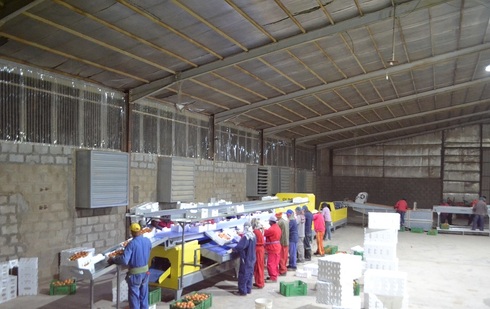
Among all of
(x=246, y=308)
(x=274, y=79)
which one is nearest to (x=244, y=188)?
(x=274, y=79)

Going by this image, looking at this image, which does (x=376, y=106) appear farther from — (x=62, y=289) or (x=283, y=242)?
(x=62, y=289)

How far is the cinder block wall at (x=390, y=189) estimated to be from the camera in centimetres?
2816

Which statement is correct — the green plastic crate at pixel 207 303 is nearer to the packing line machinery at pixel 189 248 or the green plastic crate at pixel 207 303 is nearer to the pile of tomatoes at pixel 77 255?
the packing line machinery at pixel 189 248

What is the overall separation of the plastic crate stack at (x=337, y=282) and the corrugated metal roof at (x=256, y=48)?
5.37 metres

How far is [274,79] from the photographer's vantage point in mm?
13344

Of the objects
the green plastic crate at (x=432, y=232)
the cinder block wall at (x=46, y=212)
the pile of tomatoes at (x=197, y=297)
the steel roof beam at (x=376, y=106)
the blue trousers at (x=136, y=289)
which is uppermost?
the steel roof beam at (x=376, y=106)

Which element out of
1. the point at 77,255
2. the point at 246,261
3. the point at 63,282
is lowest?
the point at 63,282

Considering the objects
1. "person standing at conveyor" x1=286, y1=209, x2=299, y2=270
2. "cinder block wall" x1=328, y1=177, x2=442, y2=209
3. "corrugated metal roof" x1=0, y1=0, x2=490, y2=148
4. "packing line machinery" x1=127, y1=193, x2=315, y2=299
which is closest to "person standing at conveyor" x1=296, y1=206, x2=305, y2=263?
"person standing at conveyor" x1=286, y1=209, x2=299, y2=270

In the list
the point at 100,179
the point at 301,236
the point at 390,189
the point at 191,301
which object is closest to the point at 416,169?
the point at 390,189

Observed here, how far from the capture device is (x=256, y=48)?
10719mm

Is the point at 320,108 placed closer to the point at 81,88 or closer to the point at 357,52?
the point at 357,52

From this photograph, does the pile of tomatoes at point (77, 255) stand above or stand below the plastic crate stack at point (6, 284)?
above

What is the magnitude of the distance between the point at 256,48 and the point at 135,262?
6.34 meters

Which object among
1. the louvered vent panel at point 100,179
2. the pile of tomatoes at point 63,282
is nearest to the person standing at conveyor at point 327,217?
the louvered vent panel at point 100,179
